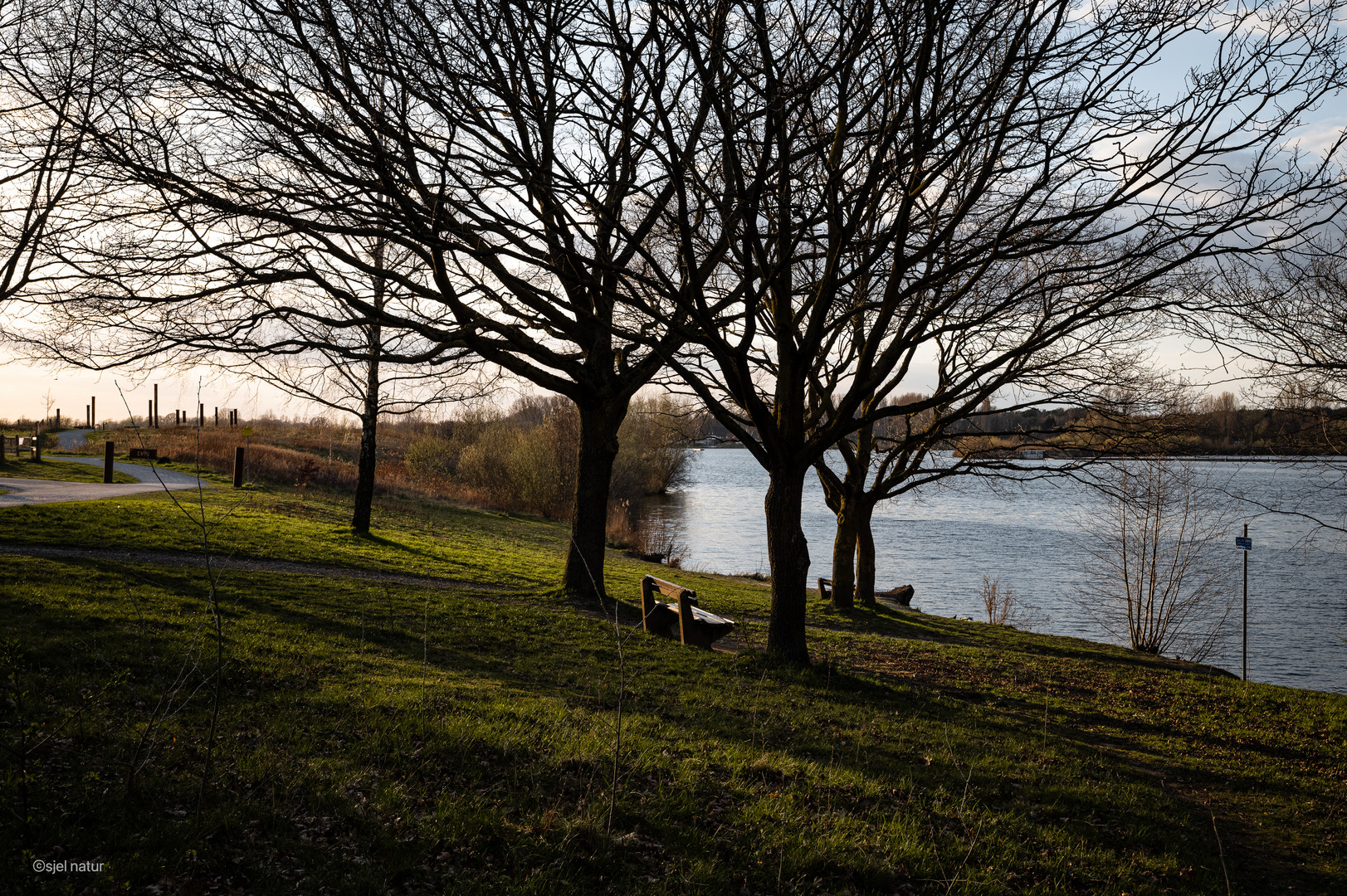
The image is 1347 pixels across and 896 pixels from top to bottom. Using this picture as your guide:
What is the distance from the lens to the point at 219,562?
12.6m

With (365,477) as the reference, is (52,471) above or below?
below

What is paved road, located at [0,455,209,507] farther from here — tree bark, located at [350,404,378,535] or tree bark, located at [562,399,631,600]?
tree bark, located at [562,399,631,600]

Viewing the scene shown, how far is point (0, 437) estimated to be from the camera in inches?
1024

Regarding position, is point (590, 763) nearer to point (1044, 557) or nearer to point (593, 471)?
point (593, 471)

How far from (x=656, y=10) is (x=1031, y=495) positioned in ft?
192

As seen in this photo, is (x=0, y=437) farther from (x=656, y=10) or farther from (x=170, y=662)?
(x=656, y=10)

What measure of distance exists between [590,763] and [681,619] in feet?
17.4

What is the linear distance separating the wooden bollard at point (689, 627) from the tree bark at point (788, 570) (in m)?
1.28

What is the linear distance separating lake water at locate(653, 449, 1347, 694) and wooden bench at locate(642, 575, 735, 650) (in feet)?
30.7

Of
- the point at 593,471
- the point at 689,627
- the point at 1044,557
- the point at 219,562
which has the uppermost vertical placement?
the point at 593,471

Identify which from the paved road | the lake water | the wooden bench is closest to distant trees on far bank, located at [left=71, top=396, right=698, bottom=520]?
the lake water

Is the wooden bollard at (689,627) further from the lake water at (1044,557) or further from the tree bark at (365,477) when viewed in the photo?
the tree bark at (365,477)

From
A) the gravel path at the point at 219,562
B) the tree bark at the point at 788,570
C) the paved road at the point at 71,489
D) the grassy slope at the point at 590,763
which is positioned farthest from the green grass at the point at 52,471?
the tree bark at the point at 788,570

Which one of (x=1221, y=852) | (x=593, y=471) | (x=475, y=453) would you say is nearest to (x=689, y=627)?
(x=593, y=471)
